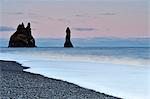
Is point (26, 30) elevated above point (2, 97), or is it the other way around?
point (26, 30)

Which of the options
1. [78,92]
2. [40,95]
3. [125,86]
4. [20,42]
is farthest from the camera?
[20,42]

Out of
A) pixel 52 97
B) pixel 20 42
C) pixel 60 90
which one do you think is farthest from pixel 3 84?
pixel 20 42

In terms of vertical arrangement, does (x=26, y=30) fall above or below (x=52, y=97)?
above

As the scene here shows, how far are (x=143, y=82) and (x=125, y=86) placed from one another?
1.91 m

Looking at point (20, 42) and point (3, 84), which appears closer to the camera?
point (3, 84)

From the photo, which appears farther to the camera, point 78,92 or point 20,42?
point 20,42

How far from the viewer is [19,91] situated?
508 inches

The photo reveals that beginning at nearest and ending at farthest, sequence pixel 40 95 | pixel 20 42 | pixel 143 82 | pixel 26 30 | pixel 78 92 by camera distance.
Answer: pixel 40 95, pixel 78 92, pixel 143 82, pixel 26 30, pixel 20 42

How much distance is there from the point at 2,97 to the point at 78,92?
9.49 feet

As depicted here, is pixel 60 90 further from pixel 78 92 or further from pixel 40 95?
pixel 40 95

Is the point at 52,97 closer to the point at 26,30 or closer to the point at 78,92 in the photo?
the point at 78,92

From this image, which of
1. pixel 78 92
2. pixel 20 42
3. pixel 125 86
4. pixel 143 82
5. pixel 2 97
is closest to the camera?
pixel 2 97

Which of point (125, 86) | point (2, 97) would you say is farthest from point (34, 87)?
point (125, 86)

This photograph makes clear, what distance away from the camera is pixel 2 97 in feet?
37.8
